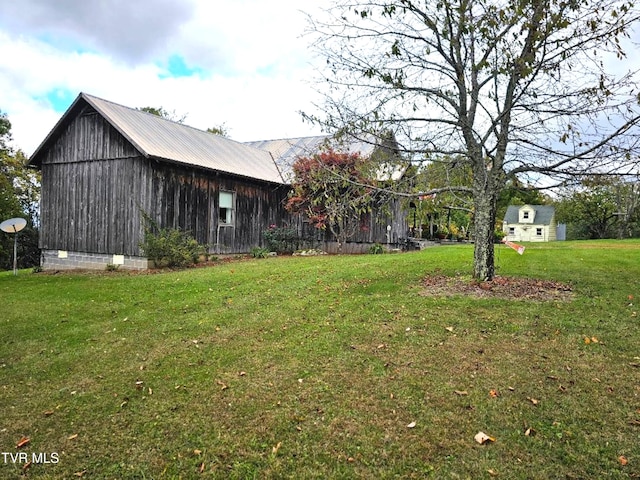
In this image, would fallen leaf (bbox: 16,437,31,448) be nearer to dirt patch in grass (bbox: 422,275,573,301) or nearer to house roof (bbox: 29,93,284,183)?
dirt patch in grass (bbox: 422,275,573,301)

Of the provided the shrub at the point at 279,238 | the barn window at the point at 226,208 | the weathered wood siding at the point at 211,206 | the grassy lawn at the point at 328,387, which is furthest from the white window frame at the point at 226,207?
the grassy lawn at the point at 328,387

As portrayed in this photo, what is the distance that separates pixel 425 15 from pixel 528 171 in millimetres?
3199

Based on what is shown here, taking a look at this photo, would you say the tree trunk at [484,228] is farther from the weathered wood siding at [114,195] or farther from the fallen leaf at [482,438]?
the weathered wood siding at [114,195]

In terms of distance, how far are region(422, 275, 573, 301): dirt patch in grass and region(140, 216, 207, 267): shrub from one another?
7.84 m

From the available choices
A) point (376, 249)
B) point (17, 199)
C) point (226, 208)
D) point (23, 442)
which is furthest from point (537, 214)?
point (23, 442)

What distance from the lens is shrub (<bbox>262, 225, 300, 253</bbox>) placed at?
58.1 ft

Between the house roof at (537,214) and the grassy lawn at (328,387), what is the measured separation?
4525cm

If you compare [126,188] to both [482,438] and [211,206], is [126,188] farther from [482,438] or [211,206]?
[482,438]

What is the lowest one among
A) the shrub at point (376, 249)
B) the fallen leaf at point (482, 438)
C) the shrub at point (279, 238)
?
the fallen leaf at point (482, 438)

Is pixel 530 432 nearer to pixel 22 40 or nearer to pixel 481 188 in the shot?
pixel 481 188

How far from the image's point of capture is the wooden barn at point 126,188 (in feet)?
44.6

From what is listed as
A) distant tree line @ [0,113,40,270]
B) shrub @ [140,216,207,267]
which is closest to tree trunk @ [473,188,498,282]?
shrub @ [140,216,207,267]

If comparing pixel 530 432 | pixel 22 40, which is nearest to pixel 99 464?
pixel 530 432

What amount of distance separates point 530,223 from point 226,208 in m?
42.8
